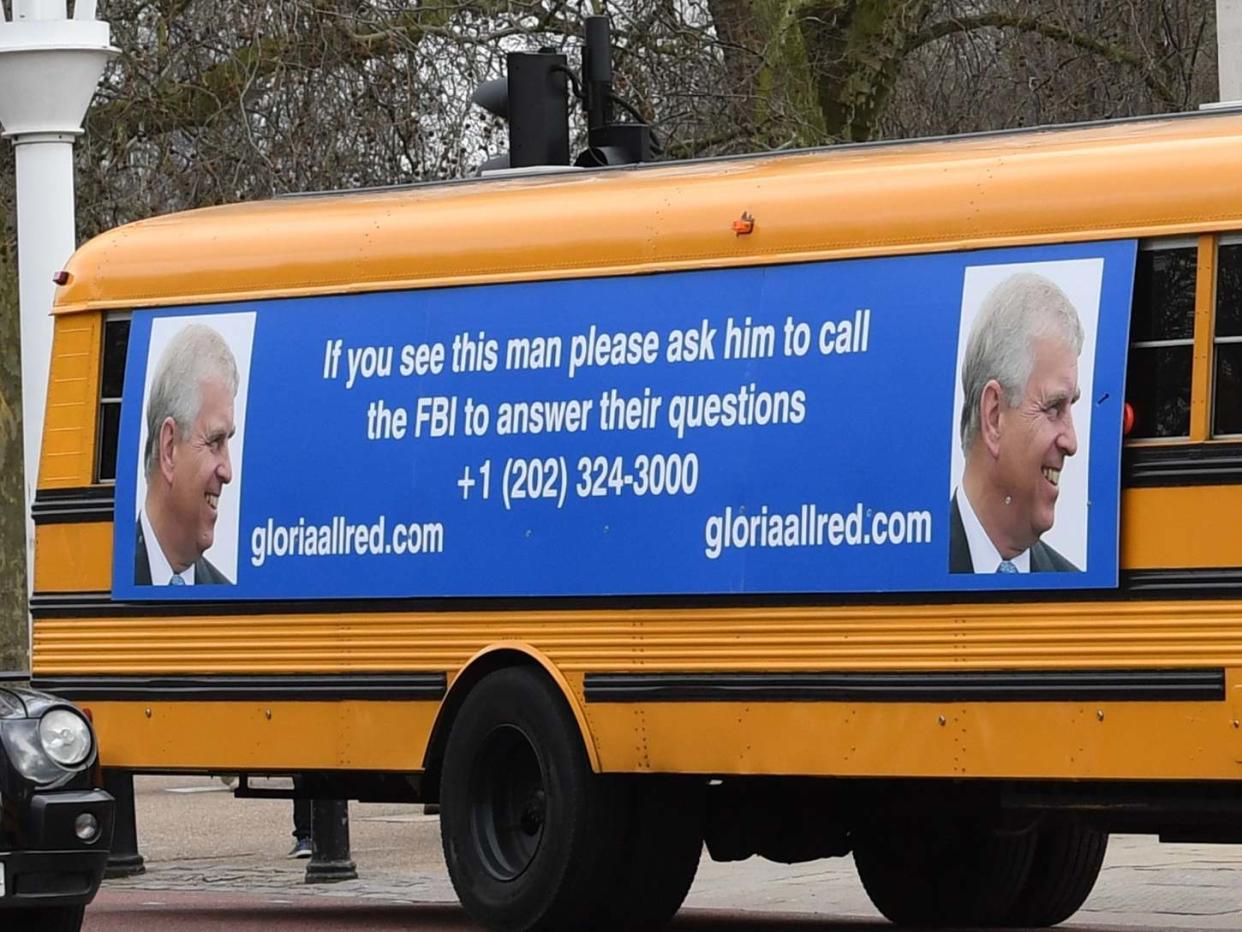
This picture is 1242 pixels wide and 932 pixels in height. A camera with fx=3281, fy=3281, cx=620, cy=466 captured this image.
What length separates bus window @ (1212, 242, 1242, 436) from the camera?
10094mm

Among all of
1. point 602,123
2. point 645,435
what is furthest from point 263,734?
point 602,123

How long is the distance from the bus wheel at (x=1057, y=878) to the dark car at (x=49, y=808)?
12.8 ft

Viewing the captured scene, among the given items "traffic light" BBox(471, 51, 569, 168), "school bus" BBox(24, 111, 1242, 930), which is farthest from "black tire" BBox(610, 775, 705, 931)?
"traffic light" BBox(471, 51, 569, 168)

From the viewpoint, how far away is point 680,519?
11398 mm

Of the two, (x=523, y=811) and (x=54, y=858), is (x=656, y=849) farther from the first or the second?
(x=54, y=858)

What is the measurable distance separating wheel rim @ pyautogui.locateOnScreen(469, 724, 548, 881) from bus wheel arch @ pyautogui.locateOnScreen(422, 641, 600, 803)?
21 cm

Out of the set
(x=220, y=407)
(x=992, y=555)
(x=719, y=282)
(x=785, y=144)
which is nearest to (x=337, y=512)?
(x=220, y=407)

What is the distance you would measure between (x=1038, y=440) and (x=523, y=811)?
274 cm

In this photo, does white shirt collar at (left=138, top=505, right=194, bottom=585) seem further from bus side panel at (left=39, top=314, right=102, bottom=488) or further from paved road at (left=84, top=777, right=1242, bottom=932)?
paved road at (left=84, top=777, right=1242, bottom=932)

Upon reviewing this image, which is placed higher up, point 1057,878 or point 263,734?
point 263,734

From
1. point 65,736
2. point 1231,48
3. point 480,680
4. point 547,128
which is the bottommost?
point 65,736

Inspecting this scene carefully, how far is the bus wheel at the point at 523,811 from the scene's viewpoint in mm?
11672

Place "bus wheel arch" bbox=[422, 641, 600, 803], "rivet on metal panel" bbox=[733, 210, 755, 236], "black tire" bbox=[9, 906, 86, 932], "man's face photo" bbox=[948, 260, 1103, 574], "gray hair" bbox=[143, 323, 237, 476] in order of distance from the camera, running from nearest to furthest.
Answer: "man's face photo" bbox=[948, 260, 1103, 574], "black tire" bbox=[9, 906, 86, 932], "rivet on metal panel" bbox=[733, 210, 755, 236], "bus wheel arch" bbox=[422, 641, 600, 803], "gray hair" bbox=[143, 323, 237, 476]

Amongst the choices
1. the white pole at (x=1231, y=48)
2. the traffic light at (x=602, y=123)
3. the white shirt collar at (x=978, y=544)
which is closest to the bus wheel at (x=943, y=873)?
the white shirt collar at (x=978, y=544)
